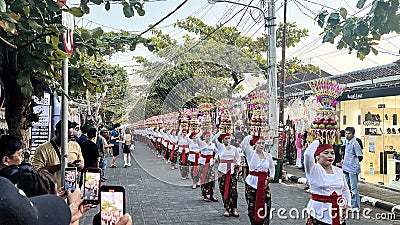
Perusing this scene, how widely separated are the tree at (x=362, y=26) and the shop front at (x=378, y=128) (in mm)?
7091

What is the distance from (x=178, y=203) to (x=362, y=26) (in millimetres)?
6460

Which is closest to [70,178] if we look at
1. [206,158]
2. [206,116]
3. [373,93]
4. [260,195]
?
[260,195]

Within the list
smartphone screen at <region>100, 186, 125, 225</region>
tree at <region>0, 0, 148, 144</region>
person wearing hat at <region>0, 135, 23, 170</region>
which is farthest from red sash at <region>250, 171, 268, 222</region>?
smartphone screen at <region>100, 186, 125, 225</region>

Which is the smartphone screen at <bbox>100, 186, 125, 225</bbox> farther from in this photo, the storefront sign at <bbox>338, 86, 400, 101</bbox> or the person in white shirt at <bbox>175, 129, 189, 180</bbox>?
the person in white shirt at <bbox>175, 129, 189, 180</bbox>

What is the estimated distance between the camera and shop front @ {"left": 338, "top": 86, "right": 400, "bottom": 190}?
10.8 meters

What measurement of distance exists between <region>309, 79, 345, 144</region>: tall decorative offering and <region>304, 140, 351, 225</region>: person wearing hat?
198mm

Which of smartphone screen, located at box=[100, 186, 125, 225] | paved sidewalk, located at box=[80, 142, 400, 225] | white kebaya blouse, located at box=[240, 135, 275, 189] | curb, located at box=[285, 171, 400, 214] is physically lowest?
paved sidewalk, located at box=[80, 142, 400, 225]

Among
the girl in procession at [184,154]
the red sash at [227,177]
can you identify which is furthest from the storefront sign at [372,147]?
the red sash at [227,177]

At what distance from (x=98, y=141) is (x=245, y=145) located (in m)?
6.38

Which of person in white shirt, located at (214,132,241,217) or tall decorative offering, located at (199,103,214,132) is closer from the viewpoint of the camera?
person in white shirt, located at (214,132,241,217)

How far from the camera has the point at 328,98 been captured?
564 centimetres

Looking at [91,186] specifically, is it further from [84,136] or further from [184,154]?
[184,154]

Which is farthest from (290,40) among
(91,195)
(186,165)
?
(91,195)

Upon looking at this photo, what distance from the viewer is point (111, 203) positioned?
7.78ft
